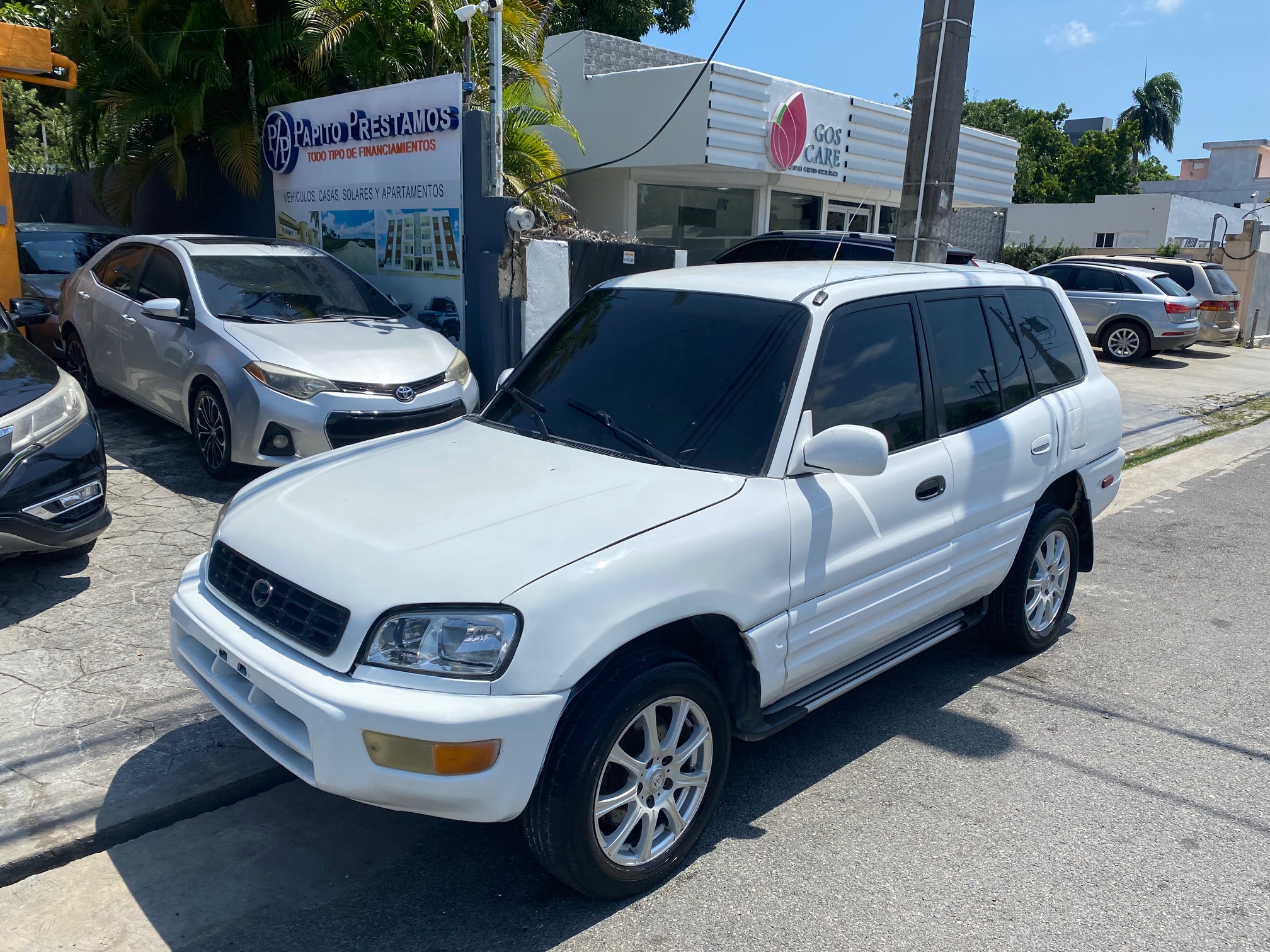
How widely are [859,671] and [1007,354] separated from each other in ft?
5.91

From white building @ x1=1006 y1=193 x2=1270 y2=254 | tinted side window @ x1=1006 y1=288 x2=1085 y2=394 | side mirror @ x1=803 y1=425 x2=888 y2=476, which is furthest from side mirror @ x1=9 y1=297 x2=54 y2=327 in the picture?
white building @ x1=1006 y1=193 x2=1270 y2=254

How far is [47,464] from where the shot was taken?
4.78 m

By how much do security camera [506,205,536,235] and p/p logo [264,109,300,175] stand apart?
3.92 meters

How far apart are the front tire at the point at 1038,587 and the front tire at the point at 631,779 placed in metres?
2.07

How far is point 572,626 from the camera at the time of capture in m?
2.69

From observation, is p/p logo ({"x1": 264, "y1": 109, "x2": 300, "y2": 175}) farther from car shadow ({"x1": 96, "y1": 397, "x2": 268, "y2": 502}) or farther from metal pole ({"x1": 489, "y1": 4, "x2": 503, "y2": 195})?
car shadow ({"x1": 96, "y1": 397, "x2": 268, "y2": 502})

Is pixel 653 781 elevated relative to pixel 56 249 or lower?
lower

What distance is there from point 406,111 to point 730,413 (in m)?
7.22

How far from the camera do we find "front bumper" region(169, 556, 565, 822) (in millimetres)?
2572

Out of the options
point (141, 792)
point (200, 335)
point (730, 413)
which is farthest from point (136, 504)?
point (730, 413)

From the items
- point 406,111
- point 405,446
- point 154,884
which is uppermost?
point 406,111

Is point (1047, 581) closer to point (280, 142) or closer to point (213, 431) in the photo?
point (213, 431)

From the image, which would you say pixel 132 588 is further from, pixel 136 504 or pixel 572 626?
pixel 572 626

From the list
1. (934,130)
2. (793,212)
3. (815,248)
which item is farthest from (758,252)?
(793,212)
